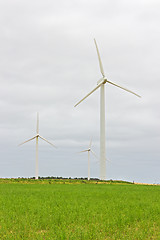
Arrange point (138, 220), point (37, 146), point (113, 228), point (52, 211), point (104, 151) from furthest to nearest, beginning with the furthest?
point (37, 146) < point (104, 151) < point (52, 211) < point (138, 220) < point (113, 228)

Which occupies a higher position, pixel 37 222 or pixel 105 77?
pixel 105 77

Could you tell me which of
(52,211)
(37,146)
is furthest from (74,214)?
(37,146)

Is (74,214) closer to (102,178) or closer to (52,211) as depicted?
(52,211)

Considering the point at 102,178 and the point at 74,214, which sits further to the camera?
the point at 102,178

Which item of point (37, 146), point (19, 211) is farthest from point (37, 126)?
point (19, 211)

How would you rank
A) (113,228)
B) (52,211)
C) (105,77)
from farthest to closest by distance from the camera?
1. (105,77)
2. (52,211)
3. (113,228)

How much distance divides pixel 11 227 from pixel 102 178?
50.3 metres

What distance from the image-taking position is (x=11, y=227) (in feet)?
39.1

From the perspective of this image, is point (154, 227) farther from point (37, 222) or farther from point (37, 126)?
point (37, 126)

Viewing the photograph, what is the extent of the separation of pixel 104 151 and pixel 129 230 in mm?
49241

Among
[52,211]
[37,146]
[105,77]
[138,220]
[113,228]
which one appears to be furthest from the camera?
[37,146]

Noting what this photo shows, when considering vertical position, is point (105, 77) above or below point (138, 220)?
above

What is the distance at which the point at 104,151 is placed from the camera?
199 ft

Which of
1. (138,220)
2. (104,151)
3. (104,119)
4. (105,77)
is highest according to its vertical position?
(105,77)
